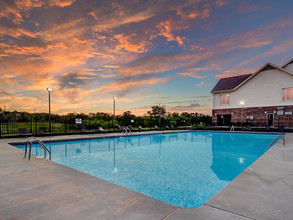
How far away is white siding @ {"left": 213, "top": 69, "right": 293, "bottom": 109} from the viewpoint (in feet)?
70.9

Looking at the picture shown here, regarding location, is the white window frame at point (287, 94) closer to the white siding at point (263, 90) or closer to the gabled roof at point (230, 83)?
the white siding at point (263, 90)

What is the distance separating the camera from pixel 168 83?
24.6 m

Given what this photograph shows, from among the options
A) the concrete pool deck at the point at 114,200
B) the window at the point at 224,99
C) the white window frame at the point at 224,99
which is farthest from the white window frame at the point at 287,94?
the concrete pool deck at the point at 114,200

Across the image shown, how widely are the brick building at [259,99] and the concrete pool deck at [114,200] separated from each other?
2226cm

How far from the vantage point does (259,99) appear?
23.1 meters

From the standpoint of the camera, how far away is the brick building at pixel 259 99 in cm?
2122

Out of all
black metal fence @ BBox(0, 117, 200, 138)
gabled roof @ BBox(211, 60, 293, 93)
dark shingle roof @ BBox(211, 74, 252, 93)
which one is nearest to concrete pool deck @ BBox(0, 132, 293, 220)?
black metal fence @ BBox(0, 117, 200, 138)

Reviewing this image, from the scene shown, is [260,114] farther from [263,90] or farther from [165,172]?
[165,172]

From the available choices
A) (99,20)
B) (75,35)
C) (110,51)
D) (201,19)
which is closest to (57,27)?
(75,35)

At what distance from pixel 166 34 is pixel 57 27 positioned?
791 cm

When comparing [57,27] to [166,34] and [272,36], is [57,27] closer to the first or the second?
[166,34]

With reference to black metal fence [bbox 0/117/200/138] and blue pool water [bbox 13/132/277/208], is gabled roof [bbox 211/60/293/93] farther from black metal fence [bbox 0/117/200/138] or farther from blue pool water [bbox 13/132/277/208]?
blue pool water [bbox 13/132/277/208]

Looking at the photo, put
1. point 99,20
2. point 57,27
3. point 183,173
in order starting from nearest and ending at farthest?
1. point 183,173
2. point 57,27
3. point 99,20

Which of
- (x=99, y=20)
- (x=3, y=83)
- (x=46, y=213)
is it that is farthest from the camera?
(x=3, y=83)
